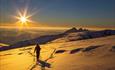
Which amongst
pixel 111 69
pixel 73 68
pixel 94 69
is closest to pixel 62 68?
pixel 73 68

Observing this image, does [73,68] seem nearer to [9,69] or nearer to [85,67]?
[85,67]

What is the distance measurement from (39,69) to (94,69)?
4.06 meters

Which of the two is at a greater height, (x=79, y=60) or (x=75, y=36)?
(x=79, y=60)

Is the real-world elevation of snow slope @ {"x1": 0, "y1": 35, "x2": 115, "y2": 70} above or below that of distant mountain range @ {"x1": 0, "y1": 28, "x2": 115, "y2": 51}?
above

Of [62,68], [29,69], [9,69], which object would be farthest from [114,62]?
[9,69]

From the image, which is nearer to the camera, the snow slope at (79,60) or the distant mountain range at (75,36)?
the snow slope at (79,60)

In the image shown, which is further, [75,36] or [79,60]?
[75,36]

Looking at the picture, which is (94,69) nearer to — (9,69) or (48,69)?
(48,69)

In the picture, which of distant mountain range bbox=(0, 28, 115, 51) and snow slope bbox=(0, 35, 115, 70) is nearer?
snow slope bbox=(0, 35, 115, 70)

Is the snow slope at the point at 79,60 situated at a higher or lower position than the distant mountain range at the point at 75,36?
higher

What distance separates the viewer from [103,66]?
41.8ft

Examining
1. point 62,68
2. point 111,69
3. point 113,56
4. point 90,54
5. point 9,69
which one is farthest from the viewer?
point 90,54

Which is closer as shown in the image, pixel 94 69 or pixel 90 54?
pixel 94 69

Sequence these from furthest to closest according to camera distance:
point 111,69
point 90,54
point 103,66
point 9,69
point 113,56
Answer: point 90,54, point 9,69, point 113,56, point 103,66, point 111,69
